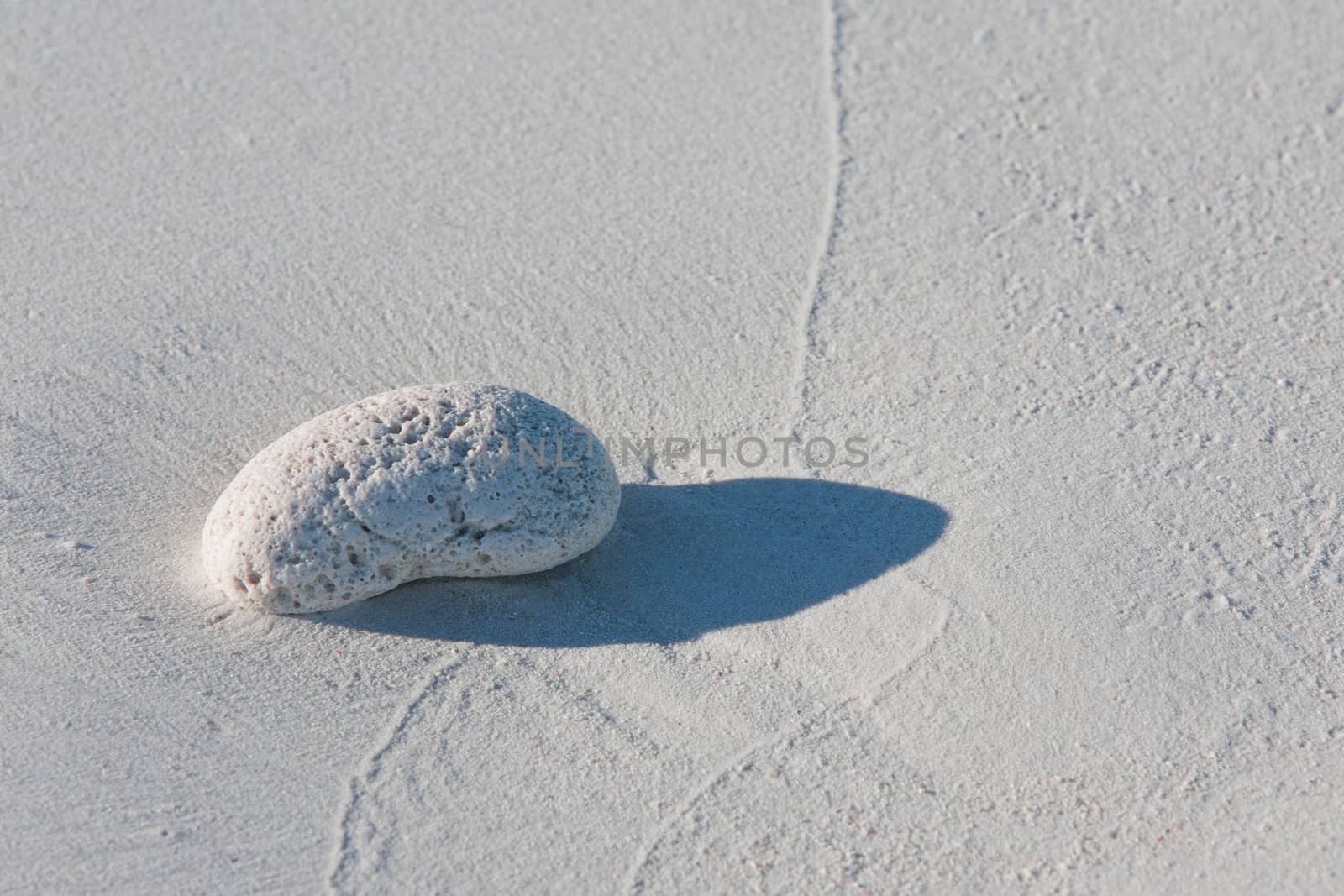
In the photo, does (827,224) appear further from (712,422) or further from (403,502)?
(403,502)

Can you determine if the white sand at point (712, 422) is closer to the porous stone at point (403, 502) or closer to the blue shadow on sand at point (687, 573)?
the blue shadow on sand at point (687, 573)

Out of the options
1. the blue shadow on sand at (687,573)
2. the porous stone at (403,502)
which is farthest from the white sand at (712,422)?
the porous stone at (403,502)

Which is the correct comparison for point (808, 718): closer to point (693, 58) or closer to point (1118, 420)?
point (1118, 420)

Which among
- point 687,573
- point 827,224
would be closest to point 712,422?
point 687,573

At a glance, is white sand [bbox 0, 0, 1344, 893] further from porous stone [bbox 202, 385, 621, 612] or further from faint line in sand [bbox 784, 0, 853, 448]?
porous stone [bbox 202, 385, 621, 612]

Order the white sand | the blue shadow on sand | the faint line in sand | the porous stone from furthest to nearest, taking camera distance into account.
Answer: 1. the faint line in sand
2. the blue shadow on sand
3. the porous stone
4. the white sand

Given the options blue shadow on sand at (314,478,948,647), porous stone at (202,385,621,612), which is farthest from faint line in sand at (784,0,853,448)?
porous stone at (202,385,621,612)
